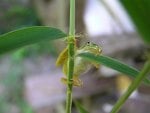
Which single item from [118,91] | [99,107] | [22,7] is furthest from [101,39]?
[22,7]

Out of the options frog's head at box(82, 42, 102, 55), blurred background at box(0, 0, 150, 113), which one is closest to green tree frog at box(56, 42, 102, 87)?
frog's head at box(82, 42, 102, 55)

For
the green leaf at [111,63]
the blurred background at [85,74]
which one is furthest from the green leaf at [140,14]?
the blurred background at [85,74]

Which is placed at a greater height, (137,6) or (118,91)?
(137,6)

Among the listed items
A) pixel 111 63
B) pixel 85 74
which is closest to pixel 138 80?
pixel 111 63

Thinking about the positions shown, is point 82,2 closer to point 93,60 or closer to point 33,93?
point 33,93

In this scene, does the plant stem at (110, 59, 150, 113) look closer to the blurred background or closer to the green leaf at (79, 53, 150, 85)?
the green leaf at (79, 53, 150, 85)

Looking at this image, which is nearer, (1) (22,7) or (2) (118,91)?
(2) (118,91)
